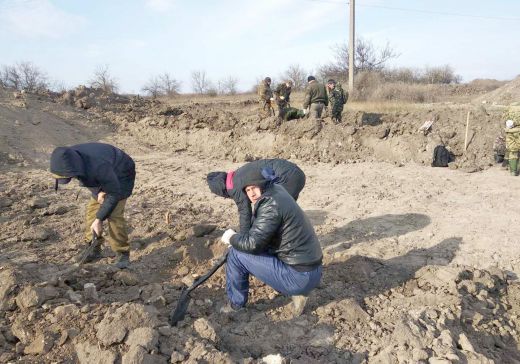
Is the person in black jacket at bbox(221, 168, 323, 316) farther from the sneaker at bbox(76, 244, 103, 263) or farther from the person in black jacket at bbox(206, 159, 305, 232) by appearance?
the sneaker at bbox(76, 244, 103, 263)

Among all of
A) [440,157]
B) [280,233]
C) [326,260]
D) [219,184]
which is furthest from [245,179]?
[440,157]

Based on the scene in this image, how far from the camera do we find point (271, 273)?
3379 millimetres

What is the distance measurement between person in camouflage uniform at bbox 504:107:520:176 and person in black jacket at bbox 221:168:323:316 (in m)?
6.09

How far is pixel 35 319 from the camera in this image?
315cm

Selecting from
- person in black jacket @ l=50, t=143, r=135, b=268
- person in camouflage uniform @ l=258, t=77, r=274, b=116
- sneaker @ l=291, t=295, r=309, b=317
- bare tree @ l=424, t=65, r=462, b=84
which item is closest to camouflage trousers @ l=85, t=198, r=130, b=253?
person in black jacket @ l=50, t=143, r=135, b=268

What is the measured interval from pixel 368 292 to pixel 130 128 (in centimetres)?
1095

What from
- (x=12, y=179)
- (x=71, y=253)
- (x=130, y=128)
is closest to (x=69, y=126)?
(x=130, y=128)

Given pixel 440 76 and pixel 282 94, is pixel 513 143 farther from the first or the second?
pixel 440 76

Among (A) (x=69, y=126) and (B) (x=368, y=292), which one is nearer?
(B) (x=368, y=292)

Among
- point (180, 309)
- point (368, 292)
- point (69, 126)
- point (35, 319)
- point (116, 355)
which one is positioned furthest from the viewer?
point (69, 126)

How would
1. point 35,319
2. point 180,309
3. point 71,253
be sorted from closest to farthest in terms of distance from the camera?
point 35,319 → point 180,309 → point 71,253

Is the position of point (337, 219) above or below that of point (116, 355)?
below

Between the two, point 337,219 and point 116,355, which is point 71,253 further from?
point 337,219

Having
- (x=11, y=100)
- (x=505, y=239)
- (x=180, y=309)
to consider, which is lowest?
(x=505, y=239)
